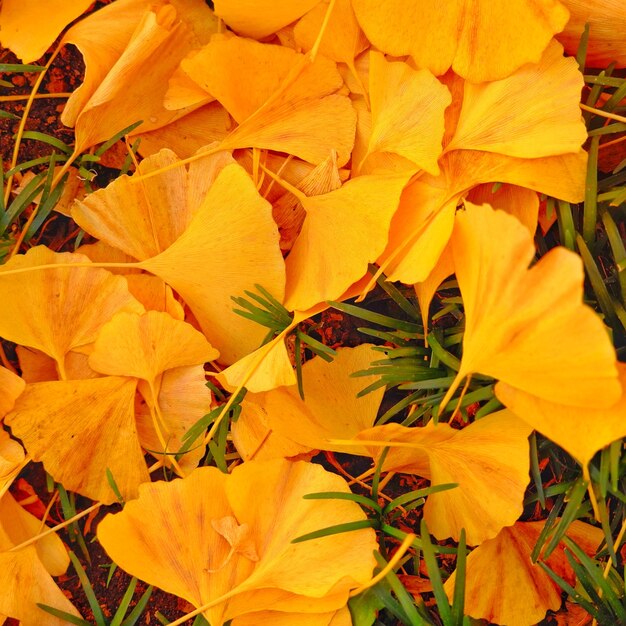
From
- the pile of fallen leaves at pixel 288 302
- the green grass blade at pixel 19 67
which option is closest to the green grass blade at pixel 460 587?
the pile of fallen leaves at pixel 288 302

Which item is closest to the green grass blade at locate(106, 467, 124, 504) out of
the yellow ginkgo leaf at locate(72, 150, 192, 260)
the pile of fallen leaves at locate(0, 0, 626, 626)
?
Answer: the pile of fallen leaves at locate(0, 0, 626, 626)

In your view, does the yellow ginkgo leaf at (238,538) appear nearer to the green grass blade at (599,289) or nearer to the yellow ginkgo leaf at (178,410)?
the yellow ginkgo leaf at (178,410)

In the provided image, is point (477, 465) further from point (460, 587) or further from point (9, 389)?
point (9, 389)

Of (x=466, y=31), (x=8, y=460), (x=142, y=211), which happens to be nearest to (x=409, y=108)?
(x=466, y=31)

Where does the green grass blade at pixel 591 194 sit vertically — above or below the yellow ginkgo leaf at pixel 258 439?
above

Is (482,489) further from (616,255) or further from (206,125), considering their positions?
(206,125)
